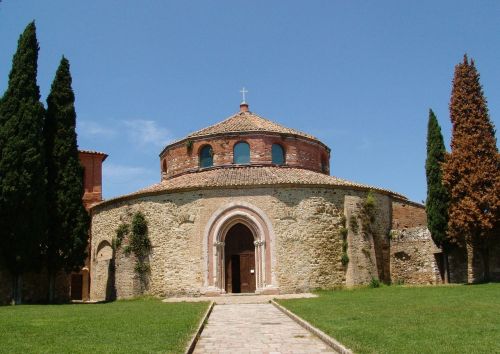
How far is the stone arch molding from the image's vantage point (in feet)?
91.6

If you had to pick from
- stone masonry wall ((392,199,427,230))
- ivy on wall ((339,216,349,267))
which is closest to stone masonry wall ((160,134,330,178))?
stone masonry wall ((392,199,427,230))

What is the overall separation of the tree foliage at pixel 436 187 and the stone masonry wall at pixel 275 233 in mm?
5695

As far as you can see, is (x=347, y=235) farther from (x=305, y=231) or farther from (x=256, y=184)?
(x=256, y=184)

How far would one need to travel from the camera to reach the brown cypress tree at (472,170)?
27.9 meters

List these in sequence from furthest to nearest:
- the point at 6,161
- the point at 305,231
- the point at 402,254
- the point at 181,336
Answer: the point at 402,254
the point at 305,231
the point at 6,161
the point at 181,336

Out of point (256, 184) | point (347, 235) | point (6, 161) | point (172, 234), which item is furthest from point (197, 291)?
point (6, 161)

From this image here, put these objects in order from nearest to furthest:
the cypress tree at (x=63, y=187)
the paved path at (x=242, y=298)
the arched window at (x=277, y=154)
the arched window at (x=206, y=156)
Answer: the paved path at (x=242, y=298), the cypress tree at (x=63, y=187), the arched window at (x=206, y=156), the arched window at (x=277, y=154)

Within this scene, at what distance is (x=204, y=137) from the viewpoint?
34.1 meters

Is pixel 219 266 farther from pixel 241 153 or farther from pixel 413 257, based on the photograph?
pixel 413 257

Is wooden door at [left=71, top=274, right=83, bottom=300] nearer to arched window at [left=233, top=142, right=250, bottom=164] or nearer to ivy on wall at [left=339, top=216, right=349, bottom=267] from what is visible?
arched window at [left=233, top=142, right=250, bottom=164]

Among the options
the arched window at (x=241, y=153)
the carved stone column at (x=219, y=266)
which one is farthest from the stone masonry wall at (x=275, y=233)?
the arched window at (x=241, y=153)

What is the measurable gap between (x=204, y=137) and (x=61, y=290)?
12420 millimetres

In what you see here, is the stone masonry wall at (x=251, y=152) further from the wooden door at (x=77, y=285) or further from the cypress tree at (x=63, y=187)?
the wooden door at (x=77, y=285)

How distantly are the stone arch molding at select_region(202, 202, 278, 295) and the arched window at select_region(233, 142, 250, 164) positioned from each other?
5.54 meters
